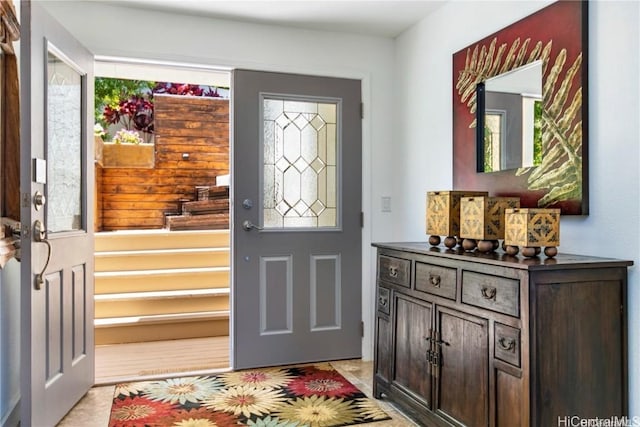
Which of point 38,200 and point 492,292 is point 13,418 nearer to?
point 38,200

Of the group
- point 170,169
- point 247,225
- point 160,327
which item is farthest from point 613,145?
point 170,169

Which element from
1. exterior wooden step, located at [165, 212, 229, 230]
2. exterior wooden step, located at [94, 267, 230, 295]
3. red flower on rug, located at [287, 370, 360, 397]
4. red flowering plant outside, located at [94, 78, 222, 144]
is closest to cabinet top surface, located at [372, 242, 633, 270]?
red flower on rug, located at [287, 370, 360, 397]

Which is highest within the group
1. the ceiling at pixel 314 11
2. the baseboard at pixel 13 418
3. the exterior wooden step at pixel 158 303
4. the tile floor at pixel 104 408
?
the ceiling at pixel 314 11

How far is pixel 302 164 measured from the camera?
3.49 meters

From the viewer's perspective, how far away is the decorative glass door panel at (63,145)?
2449mm

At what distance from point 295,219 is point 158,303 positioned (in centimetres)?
154

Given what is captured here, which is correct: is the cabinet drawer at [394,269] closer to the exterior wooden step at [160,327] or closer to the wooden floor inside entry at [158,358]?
the wooden floor inside entry at [158,358]

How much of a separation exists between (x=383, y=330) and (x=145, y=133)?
204 inches

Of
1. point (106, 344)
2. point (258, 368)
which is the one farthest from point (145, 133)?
point (258, 368)

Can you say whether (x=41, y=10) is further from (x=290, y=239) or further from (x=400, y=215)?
(x=400, y=215)

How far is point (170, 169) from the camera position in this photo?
605 cm

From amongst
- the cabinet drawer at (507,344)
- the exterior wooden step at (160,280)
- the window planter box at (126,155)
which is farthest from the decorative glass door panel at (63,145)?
the window planter box at (126,155)

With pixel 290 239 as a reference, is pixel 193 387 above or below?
below

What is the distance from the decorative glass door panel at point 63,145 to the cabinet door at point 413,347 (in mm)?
1862
